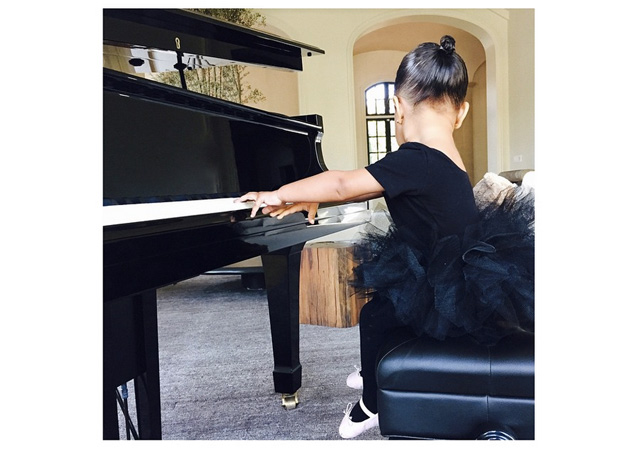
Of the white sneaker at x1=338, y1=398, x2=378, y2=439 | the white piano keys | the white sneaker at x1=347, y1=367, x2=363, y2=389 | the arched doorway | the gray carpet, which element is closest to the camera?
the white piano keys

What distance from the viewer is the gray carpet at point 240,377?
1446 millimetres

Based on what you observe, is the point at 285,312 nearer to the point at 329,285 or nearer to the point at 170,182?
the point at 170,182

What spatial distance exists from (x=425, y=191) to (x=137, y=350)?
64 centimetres

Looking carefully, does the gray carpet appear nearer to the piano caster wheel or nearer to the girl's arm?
the piano caster wheel

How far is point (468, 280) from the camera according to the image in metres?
0.81

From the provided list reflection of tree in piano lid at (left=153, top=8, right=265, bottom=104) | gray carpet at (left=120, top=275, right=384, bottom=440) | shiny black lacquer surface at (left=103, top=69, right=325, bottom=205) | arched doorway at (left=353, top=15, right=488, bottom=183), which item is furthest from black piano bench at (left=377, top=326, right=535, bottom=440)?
reflection of tree in piano lid at (left=153, top=8, right=265, bottom=104)

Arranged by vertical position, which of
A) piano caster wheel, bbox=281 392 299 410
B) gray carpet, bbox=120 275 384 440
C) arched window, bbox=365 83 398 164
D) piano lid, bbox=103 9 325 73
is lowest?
gray carpet, bbox=120 275 384 440

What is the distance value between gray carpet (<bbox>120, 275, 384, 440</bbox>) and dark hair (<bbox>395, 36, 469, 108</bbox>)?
2.84ft

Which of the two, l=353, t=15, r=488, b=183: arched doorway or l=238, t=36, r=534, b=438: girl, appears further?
l=353, t=15, r=488, b=183: arched doorway

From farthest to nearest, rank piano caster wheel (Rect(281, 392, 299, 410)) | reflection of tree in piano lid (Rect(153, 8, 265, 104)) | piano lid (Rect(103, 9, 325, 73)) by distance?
reflection of tree in piano lid (Rect(153, 8, 265, 104))
piano caster wheel (Rect(281, 392, 299, 410))
piano lid (Rect(103, 9, 325, 73))

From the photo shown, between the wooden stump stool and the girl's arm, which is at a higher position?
the girl's arm

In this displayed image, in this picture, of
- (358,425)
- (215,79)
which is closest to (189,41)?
(358,425)

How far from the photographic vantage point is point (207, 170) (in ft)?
3.22

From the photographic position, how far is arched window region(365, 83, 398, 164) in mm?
3326
